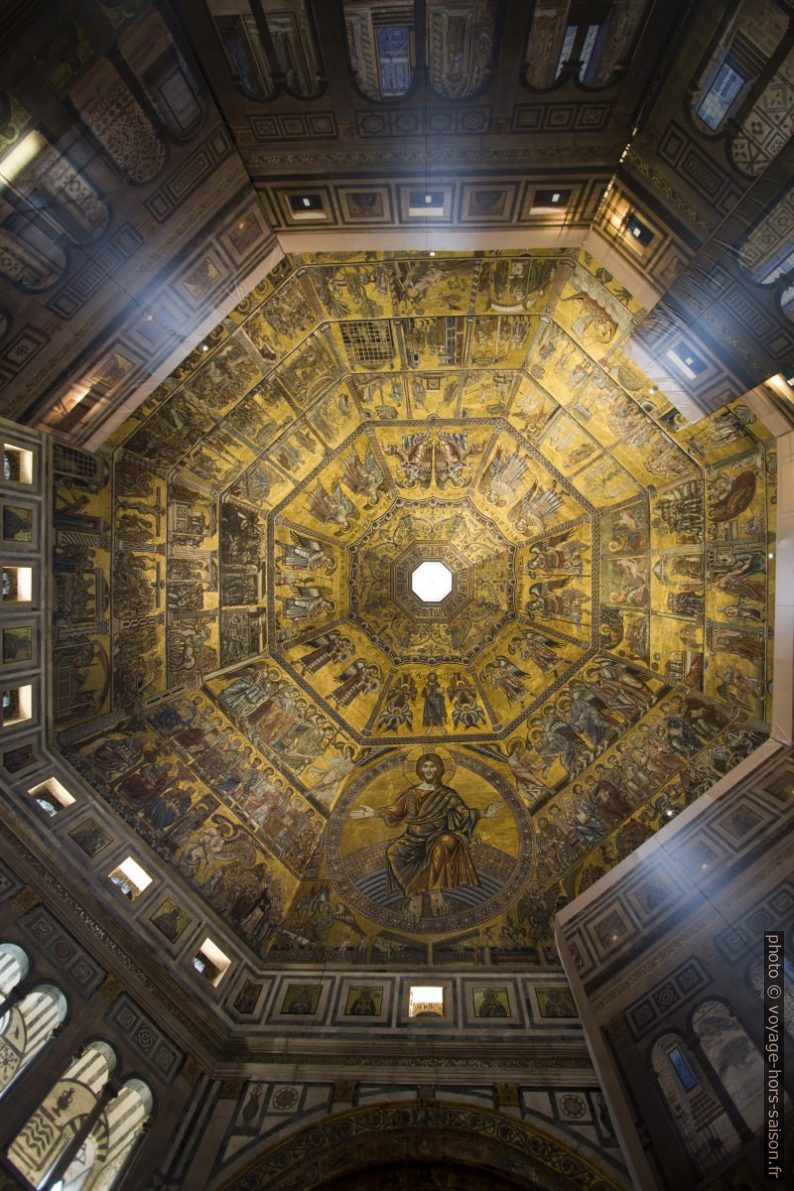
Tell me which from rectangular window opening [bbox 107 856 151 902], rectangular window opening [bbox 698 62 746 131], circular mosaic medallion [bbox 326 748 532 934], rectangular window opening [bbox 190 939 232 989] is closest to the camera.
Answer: rectangular window opening [bbox 698 62 746 131]

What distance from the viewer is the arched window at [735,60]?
17.4ft

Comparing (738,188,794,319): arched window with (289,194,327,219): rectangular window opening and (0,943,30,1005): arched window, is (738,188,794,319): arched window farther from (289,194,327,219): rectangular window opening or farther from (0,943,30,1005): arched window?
(0,943,30,1005): arched window

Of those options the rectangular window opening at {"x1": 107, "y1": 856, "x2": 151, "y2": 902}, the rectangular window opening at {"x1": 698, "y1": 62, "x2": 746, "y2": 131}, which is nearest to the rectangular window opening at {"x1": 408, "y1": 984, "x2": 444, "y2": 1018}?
the rectangular window opening at {"x1": 107, "y1": 856, "x2": 151, "y2": 902}

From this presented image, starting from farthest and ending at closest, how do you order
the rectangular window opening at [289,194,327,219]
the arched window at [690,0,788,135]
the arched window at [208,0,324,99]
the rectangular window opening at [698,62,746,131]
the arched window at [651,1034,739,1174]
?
the rectangular window opening at [289,194,327,219] < the arched window at [651,1034,739,1174] < the arched window at [208,0,324,99] < the rectangular window opening at [698,62,746,131] < the arched window at [690,0,788,135]

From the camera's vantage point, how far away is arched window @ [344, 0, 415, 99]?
20.2 ft

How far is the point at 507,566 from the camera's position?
53.1 feet

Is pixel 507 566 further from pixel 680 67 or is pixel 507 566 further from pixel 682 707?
pixel 680 67

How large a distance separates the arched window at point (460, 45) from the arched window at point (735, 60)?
2.36 m

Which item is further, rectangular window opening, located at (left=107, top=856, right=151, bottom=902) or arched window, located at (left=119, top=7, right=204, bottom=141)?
rectangular window opening, located at (left=107, top=856, right=151, bottom=902)

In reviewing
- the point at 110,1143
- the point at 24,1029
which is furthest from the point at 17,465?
the point at 110,1143

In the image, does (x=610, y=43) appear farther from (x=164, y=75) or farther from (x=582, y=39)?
(x=164, y=75)

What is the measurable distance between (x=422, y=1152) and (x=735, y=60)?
1421cm

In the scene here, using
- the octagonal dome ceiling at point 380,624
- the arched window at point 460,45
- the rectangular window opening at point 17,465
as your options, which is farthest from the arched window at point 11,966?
the arched window at point 460,45

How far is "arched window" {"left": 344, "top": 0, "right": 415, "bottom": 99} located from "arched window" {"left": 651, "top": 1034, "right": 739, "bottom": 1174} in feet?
41.2
